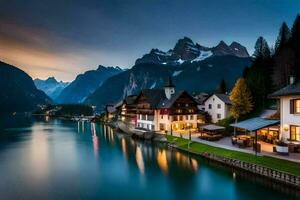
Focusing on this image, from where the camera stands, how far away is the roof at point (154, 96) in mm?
71938

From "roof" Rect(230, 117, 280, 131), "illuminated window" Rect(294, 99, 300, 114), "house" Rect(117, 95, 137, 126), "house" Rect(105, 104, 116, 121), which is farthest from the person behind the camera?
"house" Rect(105, 104, 116, 121)

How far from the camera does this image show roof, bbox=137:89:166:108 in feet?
236

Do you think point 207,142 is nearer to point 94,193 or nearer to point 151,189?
point 151,189

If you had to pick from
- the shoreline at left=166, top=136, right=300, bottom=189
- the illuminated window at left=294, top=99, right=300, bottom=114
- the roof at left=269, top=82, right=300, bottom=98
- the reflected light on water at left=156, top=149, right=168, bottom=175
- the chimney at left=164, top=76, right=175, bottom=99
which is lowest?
the reflected light on water at left=156, top=149, right=168, bottom=175

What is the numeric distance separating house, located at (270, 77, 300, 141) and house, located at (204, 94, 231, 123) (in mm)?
33329

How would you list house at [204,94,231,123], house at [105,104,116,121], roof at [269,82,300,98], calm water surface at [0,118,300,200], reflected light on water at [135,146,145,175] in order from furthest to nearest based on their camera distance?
1. house at [105,104,116,121]
2. house at [204,94,231,123]
3. reflected light on water at [135,146,145,175]
4. roof at [269,82,300,98]
5. calm water surface at [0,118,300,200]

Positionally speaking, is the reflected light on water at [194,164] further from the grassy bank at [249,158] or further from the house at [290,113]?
the house at [290,113]

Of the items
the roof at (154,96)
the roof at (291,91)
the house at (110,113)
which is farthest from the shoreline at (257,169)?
the house at (110,113)

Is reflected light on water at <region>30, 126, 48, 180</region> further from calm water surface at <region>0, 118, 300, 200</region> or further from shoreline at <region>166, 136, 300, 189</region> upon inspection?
shoreline at <region>166, 136, 300, 189</region>

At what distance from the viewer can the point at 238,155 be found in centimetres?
3594

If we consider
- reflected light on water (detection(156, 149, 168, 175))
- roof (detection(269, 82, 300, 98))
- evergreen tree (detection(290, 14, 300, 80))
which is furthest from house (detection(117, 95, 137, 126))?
roof (detection(269, 82, 300, 98))

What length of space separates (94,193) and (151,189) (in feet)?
21.3

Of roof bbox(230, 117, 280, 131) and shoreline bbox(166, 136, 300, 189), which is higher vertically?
roof bbox(230, 117, 280, 131)

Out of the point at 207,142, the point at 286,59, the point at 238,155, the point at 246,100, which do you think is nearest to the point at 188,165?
the point at 238,155
